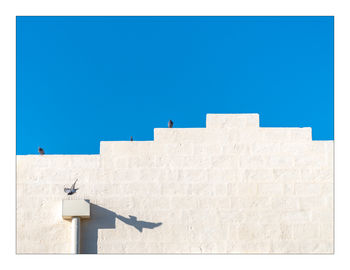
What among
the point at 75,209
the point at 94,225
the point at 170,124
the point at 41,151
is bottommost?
the point at 94,225

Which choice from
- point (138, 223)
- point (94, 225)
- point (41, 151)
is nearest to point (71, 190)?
point (94, 225)

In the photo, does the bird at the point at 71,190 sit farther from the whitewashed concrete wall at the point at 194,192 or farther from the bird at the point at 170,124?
the bird at the point at 170,124

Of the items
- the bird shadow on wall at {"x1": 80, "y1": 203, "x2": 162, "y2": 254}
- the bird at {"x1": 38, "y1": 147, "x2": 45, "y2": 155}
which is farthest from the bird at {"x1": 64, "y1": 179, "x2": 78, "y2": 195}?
the bird at {"x1": 38, "y1": 147, "x2": 45, "y2": 155}

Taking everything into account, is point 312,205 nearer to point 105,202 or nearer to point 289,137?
point 289,137

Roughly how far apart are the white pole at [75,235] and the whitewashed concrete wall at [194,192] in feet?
0.69

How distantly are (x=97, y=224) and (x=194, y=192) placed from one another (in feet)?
7.88

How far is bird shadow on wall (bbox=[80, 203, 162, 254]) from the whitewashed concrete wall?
0.08 feet

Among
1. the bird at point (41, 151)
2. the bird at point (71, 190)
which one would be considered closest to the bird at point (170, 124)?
the bird at point (71, 190)

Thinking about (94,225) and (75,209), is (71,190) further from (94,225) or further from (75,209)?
(94,225)

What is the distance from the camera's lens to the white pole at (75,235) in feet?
54.9

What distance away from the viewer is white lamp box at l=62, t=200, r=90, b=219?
16.8 meters

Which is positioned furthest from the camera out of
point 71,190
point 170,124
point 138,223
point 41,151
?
point 170,124

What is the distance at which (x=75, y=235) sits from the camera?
16.8 meters

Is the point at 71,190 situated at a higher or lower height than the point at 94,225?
higher
